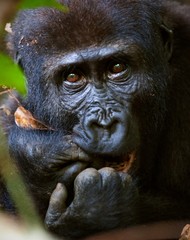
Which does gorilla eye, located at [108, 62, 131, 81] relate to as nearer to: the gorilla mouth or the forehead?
the forehead

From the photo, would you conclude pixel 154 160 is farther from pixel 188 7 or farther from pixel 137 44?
pixel 188 7

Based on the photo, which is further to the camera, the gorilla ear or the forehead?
the gorilla ear

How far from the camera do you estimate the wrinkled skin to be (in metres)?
3.58

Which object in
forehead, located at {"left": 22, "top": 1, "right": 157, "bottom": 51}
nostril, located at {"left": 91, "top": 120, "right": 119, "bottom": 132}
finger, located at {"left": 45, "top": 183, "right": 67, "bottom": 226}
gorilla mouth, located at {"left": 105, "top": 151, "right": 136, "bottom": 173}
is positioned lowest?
A: finger, located at {"left": 45, "top": 183, "right": 67, "bottom": 226}

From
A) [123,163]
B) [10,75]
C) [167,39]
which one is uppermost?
[10,75]

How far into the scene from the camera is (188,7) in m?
4.84

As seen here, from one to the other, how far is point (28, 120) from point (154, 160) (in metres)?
1.05

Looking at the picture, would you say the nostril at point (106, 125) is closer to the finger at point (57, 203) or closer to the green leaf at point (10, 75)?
the finger at point (57, 203)

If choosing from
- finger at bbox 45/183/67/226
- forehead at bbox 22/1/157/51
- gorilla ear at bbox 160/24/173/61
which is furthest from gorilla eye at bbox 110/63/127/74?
finger at bbox 45/183/67/226

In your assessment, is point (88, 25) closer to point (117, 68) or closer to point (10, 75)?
point (117, 68)

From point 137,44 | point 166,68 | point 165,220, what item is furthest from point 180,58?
point 165,220

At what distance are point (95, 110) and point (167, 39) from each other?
977 mm

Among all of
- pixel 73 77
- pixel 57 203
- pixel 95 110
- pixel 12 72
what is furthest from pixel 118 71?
pixel 12 72

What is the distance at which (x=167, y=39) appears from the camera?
415 cm
